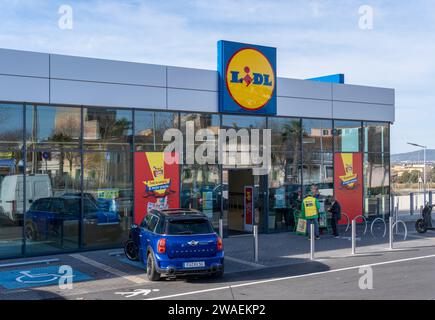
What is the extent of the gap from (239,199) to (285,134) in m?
3.15

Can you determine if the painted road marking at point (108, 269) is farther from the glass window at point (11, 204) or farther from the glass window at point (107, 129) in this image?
the glass window at point (107, 129)

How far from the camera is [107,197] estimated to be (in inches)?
693

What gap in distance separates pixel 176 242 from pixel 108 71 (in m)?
7.24

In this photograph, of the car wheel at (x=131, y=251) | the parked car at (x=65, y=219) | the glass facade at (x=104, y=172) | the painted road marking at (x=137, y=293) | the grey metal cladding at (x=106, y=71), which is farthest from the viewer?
the grey metal cladding at (x=106, y=71)

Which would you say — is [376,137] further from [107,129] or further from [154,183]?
[107,129]

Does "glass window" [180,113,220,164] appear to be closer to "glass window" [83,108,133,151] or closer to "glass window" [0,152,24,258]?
"glass window" [83,108,133,151]

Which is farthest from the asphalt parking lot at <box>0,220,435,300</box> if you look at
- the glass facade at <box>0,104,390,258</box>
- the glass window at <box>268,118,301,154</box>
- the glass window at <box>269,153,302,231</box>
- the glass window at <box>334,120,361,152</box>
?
the glass window at <box>334,120,361,152</box>

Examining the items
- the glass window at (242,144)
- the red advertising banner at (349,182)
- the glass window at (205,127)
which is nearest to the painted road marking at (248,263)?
the glass window at (205,127)

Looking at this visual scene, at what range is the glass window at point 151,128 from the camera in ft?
59.7

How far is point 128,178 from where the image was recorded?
18.0m

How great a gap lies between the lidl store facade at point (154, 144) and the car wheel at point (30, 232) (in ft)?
0.10

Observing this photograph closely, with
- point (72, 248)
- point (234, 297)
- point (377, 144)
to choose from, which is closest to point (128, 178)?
point (72, 248)

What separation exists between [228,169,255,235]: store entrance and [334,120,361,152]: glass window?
412cm
